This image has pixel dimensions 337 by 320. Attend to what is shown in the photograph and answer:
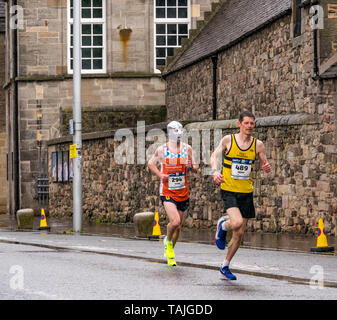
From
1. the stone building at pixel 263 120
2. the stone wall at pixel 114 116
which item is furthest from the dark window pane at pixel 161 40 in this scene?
the stone building at pixel 263 120

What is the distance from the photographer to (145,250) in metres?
16.4

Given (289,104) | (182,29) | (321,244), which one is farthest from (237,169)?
(182,29)

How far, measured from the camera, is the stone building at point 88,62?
120 ft

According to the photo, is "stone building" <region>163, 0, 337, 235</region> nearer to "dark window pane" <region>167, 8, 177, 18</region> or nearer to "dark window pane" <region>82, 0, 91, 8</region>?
"dark window pane" <region>167, 8, 177, 18</region>

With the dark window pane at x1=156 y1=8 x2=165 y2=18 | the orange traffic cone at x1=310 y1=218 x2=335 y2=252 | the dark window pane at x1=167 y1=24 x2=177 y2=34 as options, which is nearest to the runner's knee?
the orange traffic cone at x1=310 y1=218 x2=335 y2=252

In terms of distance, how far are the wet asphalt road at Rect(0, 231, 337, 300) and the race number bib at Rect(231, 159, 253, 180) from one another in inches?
48.2

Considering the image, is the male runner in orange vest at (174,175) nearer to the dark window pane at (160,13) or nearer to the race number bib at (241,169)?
the race number bib at (241,169)

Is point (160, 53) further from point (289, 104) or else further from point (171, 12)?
point (289, 104)

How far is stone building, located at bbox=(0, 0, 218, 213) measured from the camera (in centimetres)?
3659

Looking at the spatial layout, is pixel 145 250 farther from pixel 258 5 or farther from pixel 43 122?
pixel 43 122

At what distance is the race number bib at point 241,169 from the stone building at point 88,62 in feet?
82.2
